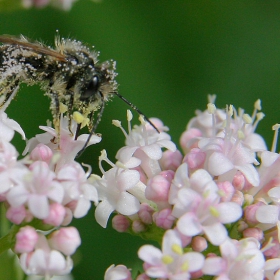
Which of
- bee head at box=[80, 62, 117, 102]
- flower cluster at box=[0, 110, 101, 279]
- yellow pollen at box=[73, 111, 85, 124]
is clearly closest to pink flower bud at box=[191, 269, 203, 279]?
flower cluster at box=[0, 110, 101, 279]

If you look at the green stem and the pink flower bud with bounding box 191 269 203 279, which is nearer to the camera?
the pink flower bud with bounding box 191 269 203 279

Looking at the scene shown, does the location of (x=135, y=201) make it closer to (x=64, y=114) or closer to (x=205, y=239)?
(x=205, y=239)

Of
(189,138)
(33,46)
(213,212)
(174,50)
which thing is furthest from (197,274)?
(174,50)

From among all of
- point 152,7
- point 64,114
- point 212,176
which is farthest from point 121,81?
point 212,176

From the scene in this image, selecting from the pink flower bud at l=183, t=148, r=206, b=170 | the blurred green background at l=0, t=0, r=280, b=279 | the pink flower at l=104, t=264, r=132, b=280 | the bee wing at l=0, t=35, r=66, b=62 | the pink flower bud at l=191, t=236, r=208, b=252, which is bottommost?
the pink flower at l=104, t=264, r=132, b=280

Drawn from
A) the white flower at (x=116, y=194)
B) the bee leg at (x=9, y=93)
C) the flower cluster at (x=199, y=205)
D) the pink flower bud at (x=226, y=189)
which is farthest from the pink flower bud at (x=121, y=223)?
the bee leg at (x=9, y=93)

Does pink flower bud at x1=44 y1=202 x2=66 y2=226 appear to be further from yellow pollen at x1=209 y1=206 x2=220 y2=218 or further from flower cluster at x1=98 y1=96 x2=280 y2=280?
yellow pollen at x1=209 y1=206 x2=220 y2=218
